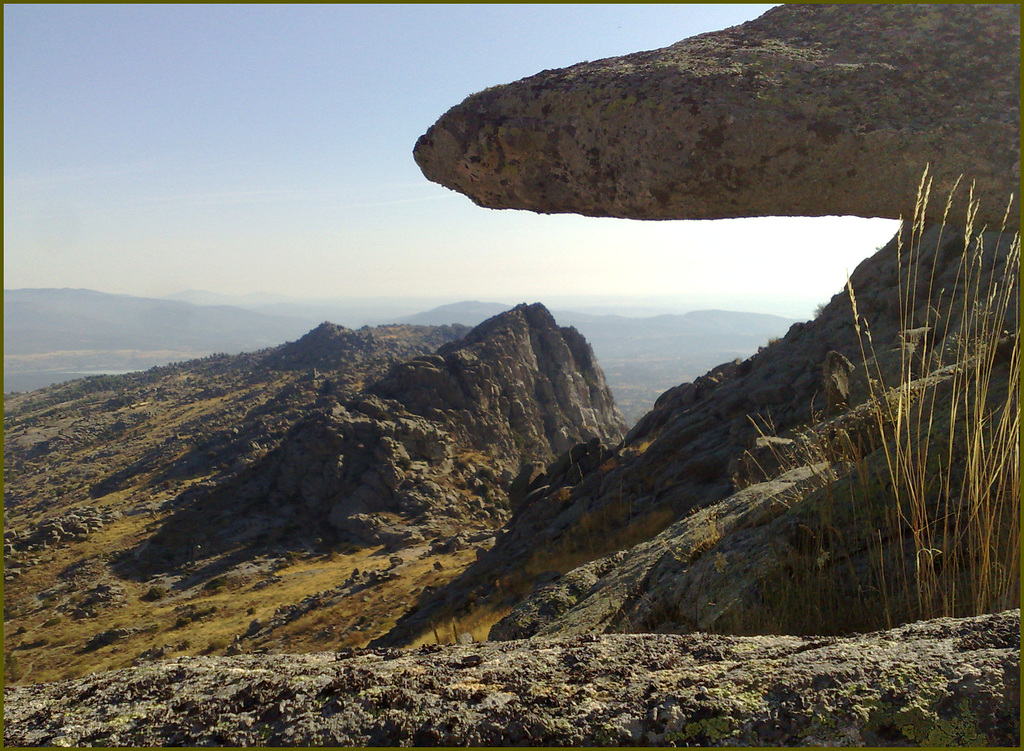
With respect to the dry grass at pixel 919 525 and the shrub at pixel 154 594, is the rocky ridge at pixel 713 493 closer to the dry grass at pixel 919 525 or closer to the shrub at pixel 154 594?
the dry grass at pixel 919 525

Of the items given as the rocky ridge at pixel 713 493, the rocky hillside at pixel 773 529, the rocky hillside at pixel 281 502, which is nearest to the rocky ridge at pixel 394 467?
the rocky hillside at pixel 281 502

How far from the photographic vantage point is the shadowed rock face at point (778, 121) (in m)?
4.90

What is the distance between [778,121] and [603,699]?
5.03 m

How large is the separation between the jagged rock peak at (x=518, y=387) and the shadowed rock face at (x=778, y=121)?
40367mm

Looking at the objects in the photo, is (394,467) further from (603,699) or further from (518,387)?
(603,699)

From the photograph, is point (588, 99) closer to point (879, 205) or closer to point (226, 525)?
point (879, 205)

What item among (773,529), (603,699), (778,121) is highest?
(778,121)

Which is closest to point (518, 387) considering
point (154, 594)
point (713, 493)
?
point (154, 594)

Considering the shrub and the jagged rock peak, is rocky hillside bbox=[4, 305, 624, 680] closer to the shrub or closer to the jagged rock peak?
the shrub

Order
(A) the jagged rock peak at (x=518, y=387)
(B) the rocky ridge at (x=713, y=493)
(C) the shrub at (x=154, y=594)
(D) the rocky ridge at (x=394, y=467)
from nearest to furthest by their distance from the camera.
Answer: (B) the rocky ridge at (x=713, y=493) < (C) the shrub at (x=154, y=594) < (D) the rocky ridge at (x=394, y=467) < (A) the jagged rock peak at (x=518, y=387)

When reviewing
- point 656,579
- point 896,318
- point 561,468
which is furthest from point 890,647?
point 561,468

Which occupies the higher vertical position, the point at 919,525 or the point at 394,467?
the point at 919,525

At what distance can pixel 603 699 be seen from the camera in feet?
7.09

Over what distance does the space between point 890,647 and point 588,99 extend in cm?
525
